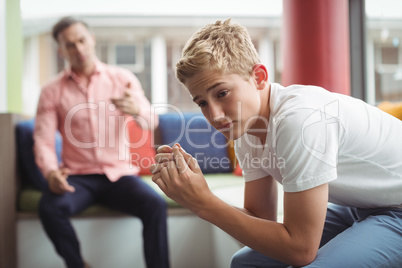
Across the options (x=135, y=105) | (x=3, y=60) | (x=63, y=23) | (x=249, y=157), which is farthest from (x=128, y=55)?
(x=249, y=157)

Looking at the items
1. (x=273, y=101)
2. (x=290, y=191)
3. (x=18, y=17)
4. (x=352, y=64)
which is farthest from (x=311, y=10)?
(x=18, y=17)

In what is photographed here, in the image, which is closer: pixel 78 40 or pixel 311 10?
pixel 78 40

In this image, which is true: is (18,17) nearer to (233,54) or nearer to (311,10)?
(311,10)

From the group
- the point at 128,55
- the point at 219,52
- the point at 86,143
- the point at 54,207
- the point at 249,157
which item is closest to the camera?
the point at 219,52

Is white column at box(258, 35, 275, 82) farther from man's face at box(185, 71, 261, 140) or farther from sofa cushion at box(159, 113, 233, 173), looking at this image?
man's face at box(185, 71, 261, 140)

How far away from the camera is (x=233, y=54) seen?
0.91m

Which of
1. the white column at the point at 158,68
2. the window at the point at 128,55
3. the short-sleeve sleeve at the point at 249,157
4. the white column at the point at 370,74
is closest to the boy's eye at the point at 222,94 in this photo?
the short-sleeve sleeve at the point at 249,157

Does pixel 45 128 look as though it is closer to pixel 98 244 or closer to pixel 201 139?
pixel 98 244

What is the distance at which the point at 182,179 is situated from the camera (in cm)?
87

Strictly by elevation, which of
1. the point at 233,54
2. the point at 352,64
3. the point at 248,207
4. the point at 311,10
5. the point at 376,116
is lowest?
the point at 248,207

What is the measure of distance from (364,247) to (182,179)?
1.54 ft

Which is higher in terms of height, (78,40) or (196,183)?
(78,40)

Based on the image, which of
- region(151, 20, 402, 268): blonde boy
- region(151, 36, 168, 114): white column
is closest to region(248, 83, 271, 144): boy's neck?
region(151, 20, 402, 268): blonde boy

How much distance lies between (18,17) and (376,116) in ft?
9.69
